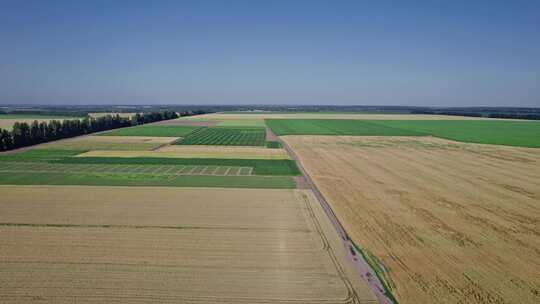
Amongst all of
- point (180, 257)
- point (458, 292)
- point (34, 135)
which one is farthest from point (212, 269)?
point (34, 135)

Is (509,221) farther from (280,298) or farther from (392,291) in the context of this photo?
(280,298)

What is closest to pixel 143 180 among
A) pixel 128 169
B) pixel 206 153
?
pixel 128 169

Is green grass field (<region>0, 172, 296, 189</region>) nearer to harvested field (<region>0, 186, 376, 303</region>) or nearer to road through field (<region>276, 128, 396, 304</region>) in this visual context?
harvested field (<region>0, 186, 376, 303</region>)

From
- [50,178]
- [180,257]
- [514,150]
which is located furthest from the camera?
[514,150]

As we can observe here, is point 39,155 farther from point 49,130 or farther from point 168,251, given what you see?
point 168,251

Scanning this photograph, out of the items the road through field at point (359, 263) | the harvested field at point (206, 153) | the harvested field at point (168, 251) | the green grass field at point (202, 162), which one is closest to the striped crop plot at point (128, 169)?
the green grass field at point (202, 162)

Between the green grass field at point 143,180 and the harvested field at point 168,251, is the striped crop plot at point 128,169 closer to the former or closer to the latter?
the green grass field at point 143,180
